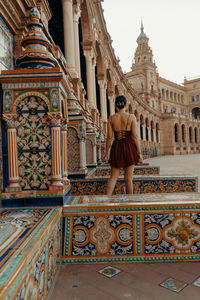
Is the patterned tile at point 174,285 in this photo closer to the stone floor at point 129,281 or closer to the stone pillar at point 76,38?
the stone floor at point 129,281

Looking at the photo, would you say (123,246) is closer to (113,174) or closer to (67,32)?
(113,174)

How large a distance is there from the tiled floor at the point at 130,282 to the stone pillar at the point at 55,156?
90 cm

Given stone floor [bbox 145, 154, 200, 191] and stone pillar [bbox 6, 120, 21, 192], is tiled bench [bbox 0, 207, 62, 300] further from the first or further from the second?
stone floor [bbox 145, 154, 200, 191]

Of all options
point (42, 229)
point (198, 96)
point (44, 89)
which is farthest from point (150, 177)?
point (198, 96)

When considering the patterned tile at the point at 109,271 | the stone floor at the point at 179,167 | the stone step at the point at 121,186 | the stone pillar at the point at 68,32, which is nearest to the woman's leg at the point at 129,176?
the stone step at the point at 121,186

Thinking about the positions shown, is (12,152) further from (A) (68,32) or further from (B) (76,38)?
(B) (76,38)

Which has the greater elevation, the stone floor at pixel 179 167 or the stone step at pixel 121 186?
the stone step at pixel 121 186

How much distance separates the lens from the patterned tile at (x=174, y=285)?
6.47 ft

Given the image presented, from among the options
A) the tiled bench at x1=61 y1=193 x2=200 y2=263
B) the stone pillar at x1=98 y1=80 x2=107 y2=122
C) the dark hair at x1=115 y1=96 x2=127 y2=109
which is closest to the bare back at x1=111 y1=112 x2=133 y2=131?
the dark hair at x1=115 y1=96 x2=127 y2=109

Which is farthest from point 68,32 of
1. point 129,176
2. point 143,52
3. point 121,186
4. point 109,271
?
point 143,52

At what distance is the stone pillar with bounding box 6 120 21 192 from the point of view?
2744 mm

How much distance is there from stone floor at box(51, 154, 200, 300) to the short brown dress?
1711 millimetres

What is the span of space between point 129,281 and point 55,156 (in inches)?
58.5

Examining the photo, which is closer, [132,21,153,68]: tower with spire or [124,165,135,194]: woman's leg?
[124,165,135,194]: woman's leg
